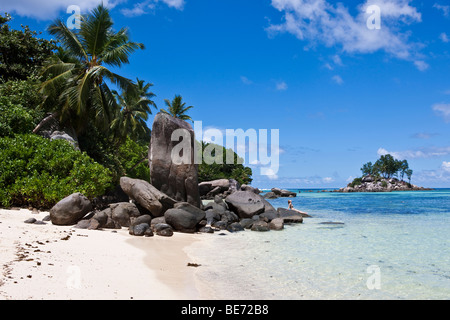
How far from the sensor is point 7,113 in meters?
13.3

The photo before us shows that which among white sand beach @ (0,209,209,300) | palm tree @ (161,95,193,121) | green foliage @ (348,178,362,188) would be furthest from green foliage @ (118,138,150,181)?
green foliage @ (348,178,362,188)

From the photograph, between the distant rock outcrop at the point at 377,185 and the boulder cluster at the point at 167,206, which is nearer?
the boulder cluster at the point at 167,206

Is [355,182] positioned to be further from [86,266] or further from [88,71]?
[86,266]

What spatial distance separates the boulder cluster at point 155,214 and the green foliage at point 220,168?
2962cm

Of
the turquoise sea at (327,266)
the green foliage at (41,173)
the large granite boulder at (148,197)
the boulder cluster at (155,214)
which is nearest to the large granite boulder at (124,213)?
the boulder cluster at (155,214)

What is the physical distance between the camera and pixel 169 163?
527 inches

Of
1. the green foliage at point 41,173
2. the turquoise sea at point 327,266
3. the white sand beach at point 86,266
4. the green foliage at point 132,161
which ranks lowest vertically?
the turquoise sea at point 327,266

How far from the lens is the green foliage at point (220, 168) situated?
4578 cm

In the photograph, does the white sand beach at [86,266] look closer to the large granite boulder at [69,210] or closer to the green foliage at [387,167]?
the large granite boulder at [69,210]

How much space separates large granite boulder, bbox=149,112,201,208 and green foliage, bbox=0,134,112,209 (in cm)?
222

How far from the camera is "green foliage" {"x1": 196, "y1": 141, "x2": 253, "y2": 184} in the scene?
4578cm

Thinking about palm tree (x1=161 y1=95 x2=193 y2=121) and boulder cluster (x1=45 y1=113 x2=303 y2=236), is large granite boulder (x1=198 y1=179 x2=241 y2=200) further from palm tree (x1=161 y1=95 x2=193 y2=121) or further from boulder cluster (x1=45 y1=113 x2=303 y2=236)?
boulder cluster (x1=45 y1=113 x2=303 y2=236)

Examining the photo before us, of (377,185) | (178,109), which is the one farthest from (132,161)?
(377,185)

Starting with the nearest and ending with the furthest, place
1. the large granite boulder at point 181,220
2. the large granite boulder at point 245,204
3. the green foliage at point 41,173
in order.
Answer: the green foliage at point 41,173, the large granite boulder at point 181,220, the large granite boulder at point 245,204
